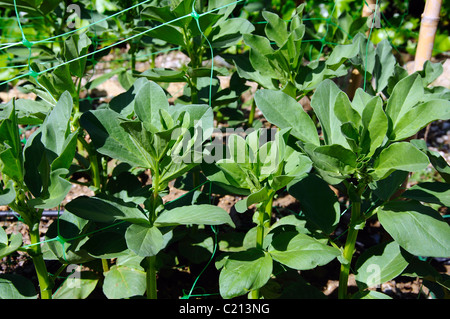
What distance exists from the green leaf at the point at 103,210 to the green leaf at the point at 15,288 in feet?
1.06

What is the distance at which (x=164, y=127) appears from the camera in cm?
130

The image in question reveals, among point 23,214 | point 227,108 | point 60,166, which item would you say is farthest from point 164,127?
point 227,108

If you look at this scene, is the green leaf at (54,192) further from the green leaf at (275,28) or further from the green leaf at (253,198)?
the green leaf at (275,28)

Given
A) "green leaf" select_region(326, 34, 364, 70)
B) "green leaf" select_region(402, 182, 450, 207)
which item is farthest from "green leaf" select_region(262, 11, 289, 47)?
"green leaf" select_region(402, 182, 450, 207)

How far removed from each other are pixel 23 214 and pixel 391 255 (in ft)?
3.64

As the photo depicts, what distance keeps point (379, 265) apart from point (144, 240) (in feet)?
2.45

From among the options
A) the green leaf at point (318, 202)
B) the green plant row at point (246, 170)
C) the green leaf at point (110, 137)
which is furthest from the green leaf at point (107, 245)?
the green leaf at point (318, 202)

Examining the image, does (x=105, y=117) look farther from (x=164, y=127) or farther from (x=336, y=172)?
(x=336, y=172)

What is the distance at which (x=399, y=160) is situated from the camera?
1.20 metres

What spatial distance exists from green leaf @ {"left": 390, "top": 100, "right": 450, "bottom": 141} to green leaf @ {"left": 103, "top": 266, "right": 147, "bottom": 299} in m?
0.90

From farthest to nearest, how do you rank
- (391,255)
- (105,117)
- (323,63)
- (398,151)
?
1. (323,63)
2. (391,255)
3. (105,117)
4. (398,151)

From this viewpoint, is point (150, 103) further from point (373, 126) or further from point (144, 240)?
point (373, 126)

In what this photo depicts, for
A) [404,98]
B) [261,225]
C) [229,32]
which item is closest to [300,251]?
[261,225]

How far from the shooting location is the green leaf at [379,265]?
1.40 m
